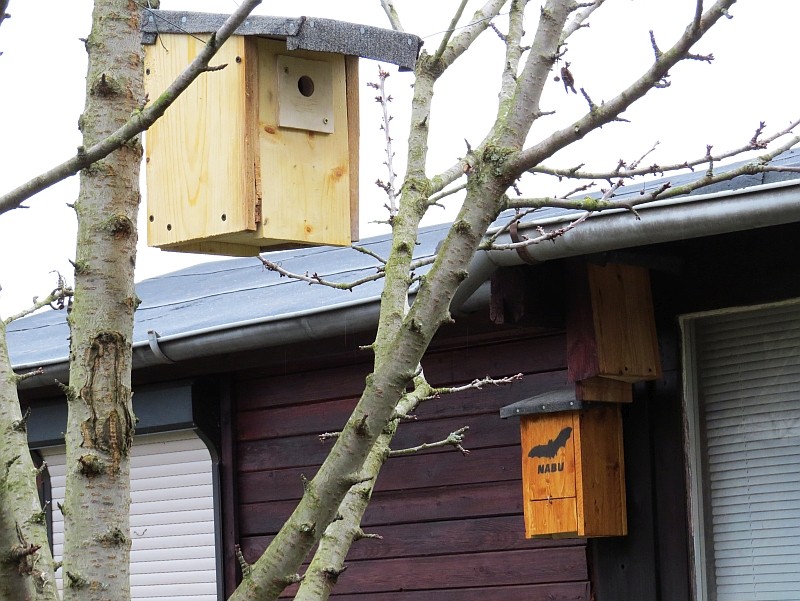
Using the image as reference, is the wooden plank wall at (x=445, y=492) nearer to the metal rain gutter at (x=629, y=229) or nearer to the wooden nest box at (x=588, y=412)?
the wooden nest box at (x=588, y=412)

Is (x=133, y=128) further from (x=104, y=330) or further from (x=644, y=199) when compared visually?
(x=644, y=199)

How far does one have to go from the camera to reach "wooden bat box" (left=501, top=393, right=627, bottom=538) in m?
3.91

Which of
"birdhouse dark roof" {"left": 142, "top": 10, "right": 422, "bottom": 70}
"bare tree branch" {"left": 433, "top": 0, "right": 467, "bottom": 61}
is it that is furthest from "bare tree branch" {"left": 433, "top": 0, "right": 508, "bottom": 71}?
"birdhouse dark roof" {"left": 142, "top": 10, "right": 422, "bottom": 70}

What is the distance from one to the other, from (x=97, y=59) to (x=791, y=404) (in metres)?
2.54

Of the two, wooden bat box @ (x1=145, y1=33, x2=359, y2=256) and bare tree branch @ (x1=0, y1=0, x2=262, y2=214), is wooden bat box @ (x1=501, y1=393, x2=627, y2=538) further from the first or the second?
bare tree branch @ (x1=0, y1=0, x2=262, y2=214)

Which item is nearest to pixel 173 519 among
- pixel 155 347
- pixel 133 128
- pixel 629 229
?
pixel 155 347

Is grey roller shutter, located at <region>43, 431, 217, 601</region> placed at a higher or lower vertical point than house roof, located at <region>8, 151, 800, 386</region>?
lower

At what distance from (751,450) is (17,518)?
263cm

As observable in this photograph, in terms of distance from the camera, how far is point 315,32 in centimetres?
296

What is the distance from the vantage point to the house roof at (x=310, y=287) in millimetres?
3246

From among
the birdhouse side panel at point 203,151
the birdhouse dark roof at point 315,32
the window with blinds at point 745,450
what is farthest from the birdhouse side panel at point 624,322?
the birdhouse side panel at point 203,151

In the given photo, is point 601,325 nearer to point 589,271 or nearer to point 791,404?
point 589,271

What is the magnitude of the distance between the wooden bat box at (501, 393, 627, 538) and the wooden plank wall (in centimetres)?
40

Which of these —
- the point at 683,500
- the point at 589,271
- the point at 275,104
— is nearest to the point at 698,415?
the point at 683,500
